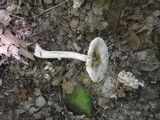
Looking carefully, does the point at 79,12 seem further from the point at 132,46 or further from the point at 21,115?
the point at 21,115

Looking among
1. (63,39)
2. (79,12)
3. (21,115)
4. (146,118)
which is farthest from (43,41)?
(146,118)

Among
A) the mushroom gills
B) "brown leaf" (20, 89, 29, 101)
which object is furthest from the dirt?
the mushroom gills

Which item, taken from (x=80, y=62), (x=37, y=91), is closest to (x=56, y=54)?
(x=80, y=62)

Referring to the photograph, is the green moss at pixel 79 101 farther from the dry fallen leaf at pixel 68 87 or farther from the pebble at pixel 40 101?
the pebble at pixel 40 101

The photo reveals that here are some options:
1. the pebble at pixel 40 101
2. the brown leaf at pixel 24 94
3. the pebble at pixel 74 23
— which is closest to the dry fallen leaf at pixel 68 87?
the pebble at pixel 40 101

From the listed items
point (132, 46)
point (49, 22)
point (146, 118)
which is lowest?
point (146, 118)

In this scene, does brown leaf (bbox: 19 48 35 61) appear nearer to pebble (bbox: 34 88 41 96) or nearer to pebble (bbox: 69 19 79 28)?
pebble (bbox: 34 88 41 96)
